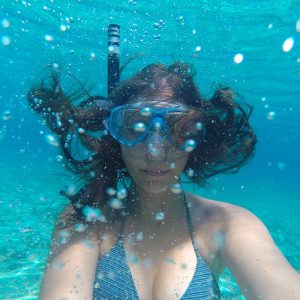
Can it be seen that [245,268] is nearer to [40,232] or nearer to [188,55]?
[40,232]

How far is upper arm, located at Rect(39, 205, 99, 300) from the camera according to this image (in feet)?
10.2

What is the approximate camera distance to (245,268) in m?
3.07

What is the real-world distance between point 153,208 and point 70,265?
3.72 feet

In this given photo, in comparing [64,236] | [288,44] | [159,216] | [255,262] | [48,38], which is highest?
[48,38]

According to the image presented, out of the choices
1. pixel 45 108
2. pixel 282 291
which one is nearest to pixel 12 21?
pixel 45 108

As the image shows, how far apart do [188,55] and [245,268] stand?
22372mm

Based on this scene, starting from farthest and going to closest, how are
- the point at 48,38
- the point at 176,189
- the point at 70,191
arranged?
the point at 48,38 → the point at 70,191 → the point at 176,189

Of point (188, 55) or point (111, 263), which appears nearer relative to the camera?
point (111, 263)

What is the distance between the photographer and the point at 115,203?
4008 millimetres

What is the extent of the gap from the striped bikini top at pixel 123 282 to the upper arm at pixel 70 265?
96mm

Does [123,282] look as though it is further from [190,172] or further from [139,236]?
[190,172]

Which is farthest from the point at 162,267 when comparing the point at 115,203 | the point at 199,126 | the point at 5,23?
the point at 5,23

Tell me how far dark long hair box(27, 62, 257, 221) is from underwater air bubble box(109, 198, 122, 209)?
2.0 inches

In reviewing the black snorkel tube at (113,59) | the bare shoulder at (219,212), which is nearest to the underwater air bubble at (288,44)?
the black snorkel tube at (113,59)
